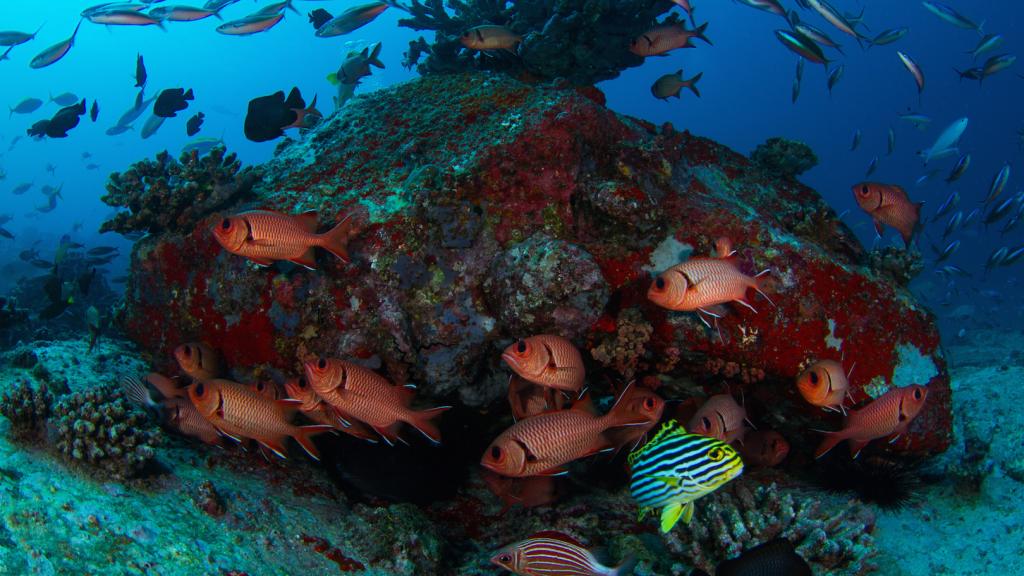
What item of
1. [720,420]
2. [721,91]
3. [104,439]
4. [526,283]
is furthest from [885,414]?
[721,91]

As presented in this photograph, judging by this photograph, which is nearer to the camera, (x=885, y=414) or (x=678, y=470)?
(x=678, y=470)

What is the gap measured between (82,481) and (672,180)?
17.8 ft

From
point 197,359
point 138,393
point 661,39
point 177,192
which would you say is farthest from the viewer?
point 661,39

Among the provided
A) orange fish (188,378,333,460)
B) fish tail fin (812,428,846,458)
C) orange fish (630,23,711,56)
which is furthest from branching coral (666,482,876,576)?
orange fish (630,23,711,56)

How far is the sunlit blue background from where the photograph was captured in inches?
2837

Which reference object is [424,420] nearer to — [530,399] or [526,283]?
[530,399]

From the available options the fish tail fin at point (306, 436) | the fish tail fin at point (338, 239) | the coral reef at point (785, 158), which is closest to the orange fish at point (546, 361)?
the fish tail fin at point (306, 436)

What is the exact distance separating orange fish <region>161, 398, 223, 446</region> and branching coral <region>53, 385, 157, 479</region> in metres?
0.31

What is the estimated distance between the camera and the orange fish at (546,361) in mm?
3197

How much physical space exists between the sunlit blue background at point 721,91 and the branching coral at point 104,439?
137 ft

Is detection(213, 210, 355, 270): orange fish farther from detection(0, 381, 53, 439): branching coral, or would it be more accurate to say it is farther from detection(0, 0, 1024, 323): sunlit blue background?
detection(0, 0, 1024, 323): sunlit blue background

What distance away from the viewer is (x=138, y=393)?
4.48 metres

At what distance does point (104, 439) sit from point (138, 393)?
1.07 m

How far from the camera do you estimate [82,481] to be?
3.38 metres
